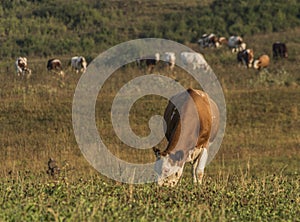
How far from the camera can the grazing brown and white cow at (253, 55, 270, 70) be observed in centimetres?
4087

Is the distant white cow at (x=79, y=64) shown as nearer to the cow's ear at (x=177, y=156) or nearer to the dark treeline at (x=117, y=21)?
the dark treeline at (x=117, y=21)

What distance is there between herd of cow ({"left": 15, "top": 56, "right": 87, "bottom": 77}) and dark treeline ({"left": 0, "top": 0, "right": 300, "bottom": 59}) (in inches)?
192

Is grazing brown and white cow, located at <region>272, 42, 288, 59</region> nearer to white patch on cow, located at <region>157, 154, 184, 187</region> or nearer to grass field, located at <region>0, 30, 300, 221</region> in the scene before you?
grass field, located at <region>0, 30, 300, 221</region>

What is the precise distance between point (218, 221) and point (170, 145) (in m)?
5.25

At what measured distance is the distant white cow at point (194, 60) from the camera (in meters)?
43.0

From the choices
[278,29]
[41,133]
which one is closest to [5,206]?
[41,133]

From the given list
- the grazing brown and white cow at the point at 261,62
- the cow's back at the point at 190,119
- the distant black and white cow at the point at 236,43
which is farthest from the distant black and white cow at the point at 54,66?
the cow's back at the point at 190,119

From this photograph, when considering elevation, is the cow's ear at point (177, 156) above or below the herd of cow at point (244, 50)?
above

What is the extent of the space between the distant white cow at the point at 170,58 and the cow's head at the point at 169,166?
30.3 m

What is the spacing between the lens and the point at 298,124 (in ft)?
82.3

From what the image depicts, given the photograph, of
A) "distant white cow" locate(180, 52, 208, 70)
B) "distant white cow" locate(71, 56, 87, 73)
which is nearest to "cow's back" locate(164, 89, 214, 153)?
"distant white cow" locate(180, 52, 208, 70)

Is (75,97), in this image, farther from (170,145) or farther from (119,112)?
(170,145)

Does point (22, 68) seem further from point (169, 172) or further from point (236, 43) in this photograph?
point (169, 172)

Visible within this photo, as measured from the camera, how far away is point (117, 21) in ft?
178
